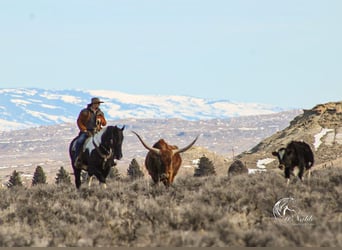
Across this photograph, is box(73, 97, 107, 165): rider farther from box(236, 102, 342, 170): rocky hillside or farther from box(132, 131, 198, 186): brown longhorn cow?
box(236, 102, 342, 170): rocky hillside

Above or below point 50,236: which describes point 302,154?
above

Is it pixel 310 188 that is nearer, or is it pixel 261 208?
pixel 261 208

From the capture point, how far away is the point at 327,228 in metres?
11.7

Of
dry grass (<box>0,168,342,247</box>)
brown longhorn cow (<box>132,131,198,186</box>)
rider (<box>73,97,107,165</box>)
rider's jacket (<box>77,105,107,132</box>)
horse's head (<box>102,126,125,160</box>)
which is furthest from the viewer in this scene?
rider's jacket (<box>77,105,107,132</box>)

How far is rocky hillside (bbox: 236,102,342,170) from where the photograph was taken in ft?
382

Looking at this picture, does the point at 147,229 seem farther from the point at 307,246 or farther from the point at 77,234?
the point at 307,246

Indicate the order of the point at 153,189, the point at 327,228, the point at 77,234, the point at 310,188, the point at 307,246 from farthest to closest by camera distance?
the point at 153,189 → the point at 310,188 → the point at 77,234 → the point at 327,228 → the point at 307,246

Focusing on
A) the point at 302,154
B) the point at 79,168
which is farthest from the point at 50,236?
the point at 302,154

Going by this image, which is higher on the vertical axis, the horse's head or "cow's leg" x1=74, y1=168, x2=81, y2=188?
the horse's head

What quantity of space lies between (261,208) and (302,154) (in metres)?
6.08

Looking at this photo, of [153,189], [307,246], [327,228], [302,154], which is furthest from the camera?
[302,154]

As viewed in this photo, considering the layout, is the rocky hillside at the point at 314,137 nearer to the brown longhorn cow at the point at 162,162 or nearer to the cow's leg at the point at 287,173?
the brown longhorn cow at the point at 162,162

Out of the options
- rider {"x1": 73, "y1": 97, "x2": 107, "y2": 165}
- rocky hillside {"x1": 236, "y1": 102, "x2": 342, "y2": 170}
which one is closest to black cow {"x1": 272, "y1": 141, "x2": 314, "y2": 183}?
rider {"x1": 73, "y1": 97, "x2": 107, "y2": 165}

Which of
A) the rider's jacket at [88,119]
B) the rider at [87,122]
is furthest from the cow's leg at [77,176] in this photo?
the rider's jacket at [88,119]
